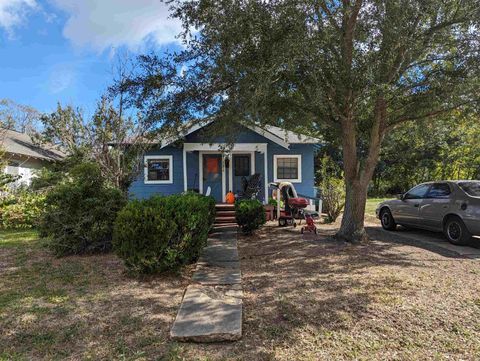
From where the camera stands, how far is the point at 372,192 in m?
29.4

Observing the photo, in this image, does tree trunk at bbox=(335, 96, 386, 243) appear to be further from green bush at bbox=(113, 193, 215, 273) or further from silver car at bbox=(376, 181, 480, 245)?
green bush at bbox=(113, 193, 215, 273)

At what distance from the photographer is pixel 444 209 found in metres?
8.91

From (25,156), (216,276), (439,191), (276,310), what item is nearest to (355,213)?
(439,191)

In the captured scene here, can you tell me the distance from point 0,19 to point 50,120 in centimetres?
440

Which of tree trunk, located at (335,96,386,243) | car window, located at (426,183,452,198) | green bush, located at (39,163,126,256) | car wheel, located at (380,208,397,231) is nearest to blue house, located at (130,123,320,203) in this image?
car wheel, located at (380,208,397,231)

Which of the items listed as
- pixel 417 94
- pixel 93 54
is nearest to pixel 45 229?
pixel 417 94

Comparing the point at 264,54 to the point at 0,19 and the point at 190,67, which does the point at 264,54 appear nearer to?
the point at 190,67

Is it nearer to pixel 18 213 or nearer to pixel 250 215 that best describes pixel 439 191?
pixel 250 215

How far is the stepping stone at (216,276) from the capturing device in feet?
17.8

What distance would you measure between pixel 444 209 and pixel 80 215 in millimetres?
8186

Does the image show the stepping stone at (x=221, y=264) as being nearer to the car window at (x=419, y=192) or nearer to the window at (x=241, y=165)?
the car window at (x=419, y=192)

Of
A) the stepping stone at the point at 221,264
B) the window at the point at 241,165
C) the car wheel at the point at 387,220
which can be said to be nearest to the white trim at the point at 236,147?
the window at the point at 241,165

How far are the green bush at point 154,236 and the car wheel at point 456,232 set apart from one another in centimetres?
625

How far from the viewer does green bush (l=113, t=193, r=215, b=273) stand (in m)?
5.35
